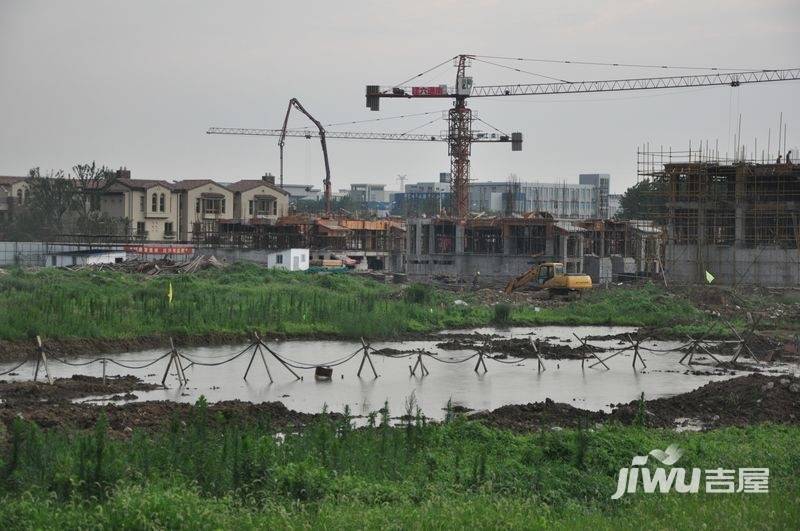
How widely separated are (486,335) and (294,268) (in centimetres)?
2529

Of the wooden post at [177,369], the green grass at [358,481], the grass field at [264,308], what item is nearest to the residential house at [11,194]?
the grass field at [264,308]

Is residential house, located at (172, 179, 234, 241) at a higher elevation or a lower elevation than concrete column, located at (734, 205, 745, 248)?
higher

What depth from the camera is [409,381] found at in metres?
24.7

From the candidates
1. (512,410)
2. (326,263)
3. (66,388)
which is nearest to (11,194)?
(326,263)

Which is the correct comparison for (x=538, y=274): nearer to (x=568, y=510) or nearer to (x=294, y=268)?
(x=294, y=268)

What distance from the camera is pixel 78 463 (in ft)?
40.7

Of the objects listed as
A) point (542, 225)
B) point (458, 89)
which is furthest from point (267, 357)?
point (458, 89)

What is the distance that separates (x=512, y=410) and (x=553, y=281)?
98.6 ft

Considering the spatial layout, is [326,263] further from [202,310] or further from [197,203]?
[202,310]

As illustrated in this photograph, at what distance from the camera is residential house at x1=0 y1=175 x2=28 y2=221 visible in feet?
272

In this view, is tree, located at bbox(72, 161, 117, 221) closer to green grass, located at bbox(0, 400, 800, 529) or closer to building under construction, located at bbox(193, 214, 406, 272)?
building under construction, located at bbox(193, 214, 406, 272)

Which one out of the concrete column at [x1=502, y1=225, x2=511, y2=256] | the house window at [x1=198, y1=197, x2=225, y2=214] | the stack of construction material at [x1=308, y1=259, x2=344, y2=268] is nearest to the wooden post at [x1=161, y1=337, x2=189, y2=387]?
→ the concrete column at [x1=502, y1=225, x2=511, y2=256]

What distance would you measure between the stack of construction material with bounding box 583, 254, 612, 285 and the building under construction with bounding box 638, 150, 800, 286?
7.82m

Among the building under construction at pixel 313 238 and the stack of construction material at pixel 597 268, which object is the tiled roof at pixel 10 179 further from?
the stack of construction material at pixel 597 268
